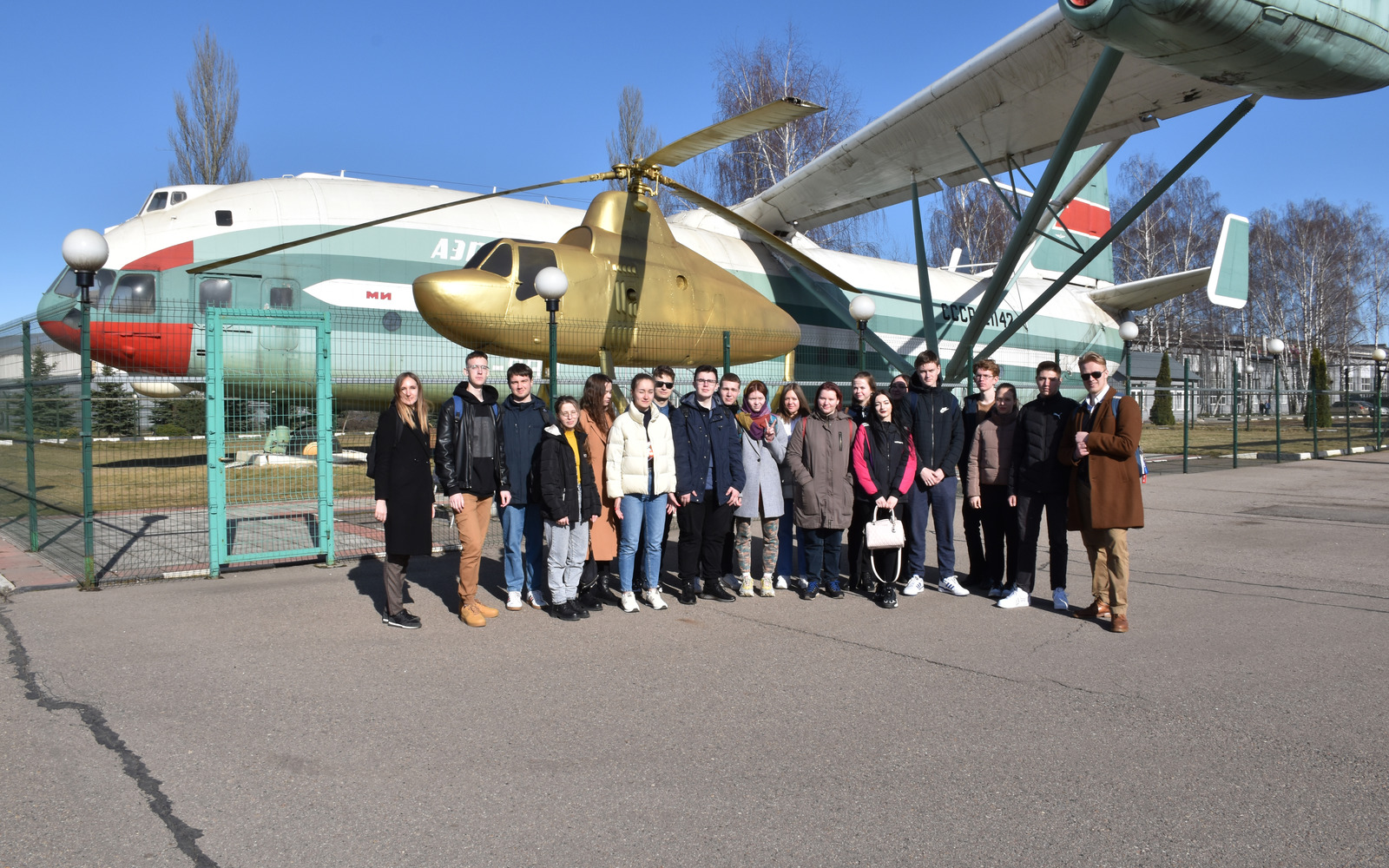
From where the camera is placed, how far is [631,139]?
33.7m

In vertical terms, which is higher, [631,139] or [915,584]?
[631,139]

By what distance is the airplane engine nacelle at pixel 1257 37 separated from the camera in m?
6.17

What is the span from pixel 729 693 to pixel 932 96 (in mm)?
11353

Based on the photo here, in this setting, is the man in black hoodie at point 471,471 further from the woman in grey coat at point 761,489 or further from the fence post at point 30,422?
the fence post at point 30,422

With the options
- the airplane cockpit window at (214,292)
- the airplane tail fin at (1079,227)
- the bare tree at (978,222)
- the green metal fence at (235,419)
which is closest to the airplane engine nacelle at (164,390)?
the green metal fence at (235,419)

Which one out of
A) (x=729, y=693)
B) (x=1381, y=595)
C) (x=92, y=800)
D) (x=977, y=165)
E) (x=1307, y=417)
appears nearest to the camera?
(x=92, y=800)

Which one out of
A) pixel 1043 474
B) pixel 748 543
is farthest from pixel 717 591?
pixel 1043 474

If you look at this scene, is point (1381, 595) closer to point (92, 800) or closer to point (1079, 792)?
point (1079, 792)

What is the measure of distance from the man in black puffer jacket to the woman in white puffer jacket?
8.21 feet

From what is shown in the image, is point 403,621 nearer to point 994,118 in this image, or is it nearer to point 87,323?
point 87,323

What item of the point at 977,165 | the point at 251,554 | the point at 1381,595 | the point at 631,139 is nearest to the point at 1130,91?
the point at 977,165

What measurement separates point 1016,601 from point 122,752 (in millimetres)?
5307

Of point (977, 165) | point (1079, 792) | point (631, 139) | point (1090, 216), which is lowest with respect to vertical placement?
point (1079, 792)

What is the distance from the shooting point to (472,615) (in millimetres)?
5656
